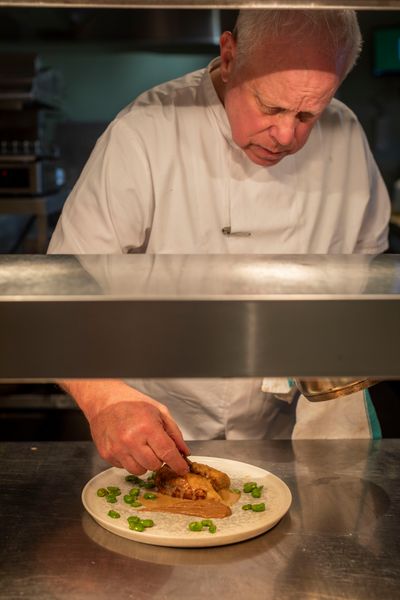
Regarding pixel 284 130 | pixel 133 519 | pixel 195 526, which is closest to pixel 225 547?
pixel 195 526

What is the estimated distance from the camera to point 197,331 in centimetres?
98

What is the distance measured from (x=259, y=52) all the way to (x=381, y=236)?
2.60 feet

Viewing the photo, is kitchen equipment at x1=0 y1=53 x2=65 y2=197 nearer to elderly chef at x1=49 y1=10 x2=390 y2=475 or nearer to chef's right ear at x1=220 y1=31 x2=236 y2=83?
elderly chef at x1=49 y1=10 x2=390 y2=475

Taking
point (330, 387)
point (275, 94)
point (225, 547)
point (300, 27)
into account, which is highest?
point (300, 27)

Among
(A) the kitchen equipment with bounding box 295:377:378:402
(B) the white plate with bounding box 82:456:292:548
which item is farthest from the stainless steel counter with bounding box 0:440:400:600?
(A) the kitchen equipment with bounding box 295:377:378:402

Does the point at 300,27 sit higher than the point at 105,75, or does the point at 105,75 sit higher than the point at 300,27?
the point at 300,27

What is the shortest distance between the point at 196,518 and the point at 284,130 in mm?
765

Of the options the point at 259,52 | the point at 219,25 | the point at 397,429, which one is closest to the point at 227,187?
the point at 259,52

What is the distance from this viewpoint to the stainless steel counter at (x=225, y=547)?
4.51 ft

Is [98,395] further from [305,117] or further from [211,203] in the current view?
[305,117]

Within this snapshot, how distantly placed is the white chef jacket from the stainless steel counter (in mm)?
274

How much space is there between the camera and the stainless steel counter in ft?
4.51

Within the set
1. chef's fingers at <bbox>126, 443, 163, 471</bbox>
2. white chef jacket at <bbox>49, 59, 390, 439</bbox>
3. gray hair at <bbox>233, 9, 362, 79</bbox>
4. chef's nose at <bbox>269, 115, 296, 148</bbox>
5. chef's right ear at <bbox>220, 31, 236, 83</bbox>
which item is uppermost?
gray hair at <bbox>233, 9, 362, 79</bbox>

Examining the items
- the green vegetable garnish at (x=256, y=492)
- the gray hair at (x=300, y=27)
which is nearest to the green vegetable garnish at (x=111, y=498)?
the green vegetable garnish at (x=256, y=492)
